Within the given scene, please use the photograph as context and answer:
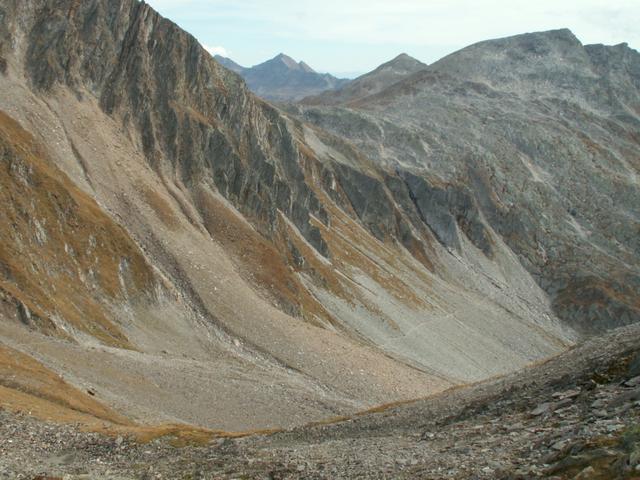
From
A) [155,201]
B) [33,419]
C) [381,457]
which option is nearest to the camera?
[381,457]

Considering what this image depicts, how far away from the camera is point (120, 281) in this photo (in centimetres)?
7525

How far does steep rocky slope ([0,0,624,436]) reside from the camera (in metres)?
61.8

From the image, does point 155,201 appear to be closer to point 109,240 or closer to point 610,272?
point 109,240

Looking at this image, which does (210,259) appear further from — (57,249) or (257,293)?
(57,249)

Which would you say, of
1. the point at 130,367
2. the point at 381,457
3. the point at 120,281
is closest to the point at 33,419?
the point at 381,457

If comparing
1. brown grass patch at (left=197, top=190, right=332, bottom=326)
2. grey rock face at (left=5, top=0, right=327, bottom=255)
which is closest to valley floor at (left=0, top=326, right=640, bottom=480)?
brown grass patch at (left=197, top=190, right=332, bottom=326)

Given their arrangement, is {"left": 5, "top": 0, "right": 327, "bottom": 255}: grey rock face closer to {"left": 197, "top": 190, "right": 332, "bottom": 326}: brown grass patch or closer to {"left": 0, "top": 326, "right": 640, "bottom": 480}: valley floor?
{"left": 197, "top": 190, "right": 332, "bottom": 326}: brown grass patch

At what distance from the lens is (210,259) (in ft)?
289

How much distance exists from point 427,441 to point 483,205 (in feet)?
519

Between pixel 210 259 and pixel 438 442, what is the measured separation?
211ft

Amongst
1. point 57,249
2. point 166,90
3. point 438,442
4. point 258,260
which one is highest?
point 166,90

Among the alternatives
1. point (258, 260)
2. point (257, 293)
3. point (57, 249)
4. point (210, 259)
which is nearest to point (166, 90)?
point (258, 260)

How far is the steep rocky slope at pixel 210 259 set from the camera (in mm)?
61781

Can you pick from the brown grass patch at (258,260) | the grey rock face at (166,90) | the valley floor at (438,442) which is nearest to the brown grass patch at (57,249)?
the brown grass patch at (258,260)
